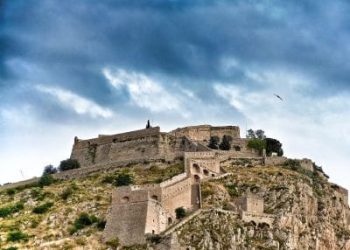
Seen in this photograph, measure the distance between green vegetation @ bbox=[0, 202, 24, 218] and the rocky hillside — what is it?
97mm

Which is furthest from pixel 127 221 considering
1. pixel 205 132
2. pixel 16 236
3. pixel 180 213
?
pixel 205 132

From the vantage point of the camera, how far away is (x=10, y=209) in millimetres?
108062

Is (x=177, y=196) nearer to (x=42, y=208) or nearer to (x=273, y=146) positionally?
(x=42, y=208)

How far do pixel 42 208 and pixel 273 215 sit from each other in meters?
22.2

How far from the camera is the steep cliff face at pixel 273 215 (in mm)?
96500

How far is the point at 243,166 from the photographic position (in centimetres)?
11450

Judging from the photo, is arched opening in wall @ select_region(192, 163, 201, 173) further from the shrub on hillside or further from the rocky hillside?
the shrub on hillside

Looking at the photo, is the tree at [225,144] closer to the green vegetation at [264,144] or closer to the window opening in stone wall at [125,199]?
the green vegetation at [264,144]

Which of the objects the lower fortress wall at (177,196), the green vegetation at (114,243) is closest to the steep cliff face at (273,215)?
the lower fortress wall at (177,196)

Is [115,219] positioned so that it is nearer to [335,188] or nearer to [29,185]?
[29,185]

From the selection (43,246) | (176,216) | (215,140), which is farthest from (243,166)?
(43,246)

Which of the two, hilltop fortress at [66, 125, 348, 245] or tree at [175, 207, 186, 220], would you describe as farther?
tree at [175, 207, 186, 220]

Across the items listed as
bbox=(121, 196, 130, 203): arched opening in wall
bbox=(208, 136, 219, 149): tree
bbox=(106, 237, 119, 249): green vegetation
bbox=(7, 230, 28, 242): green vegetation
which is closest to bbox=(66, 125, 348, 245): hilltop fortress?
bbox=(121, 196, 130, 203): arched opening in wall

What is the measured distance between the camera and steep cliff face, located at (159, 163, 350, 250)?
9650 cm
